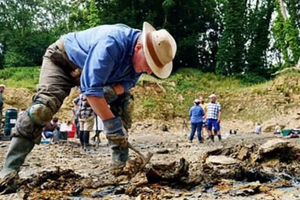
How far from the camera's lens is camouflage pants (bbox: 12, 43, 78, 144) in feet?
10.0

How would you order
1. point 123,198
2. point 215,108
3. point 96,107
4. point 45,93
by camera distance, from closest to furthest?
point 123,198
point 96,107
point 45,93
point 215,108

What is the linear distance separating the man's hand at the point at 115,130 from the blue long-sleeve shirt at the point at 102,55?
0.97ft

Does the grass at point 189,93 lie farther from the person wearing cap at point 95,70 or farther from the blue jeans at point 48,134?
the person wearing cap at point 95,70

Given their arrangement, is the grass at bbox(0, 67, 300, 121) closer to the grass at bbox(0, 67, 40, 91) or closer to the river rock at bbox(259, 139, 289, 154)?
the grass at bbox(0, 67, 40, 91)

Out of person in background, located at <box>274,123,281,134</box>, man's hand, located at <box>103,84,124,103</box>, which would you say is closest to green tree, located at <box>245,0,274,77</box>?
person in background, located at <box>274,123,281,134</box>

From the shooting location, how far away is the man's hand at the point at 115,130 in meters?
3.09

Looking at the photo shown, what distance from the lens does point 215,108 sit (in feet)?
36.8

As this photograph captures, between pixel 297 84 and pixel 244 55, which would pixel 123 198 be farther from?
pixel 244 55

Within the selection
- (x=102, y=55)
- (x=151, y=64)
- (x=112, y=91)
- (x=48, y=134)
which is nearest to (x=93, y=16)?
(x=48, y=134)

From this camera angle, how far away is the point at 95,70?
2.77m

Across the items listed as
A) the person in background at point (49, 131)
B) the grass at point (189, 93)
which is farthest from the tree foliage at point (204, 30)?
the person in background at point (49, 131)

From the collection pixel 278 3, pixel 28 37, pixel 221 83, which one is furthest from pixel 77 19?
pixel 278 3

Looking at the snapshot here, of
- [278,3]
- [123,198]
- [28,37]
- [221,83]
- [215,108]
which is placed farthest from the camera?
[28,37]

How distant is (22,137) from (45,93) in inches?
15.0
